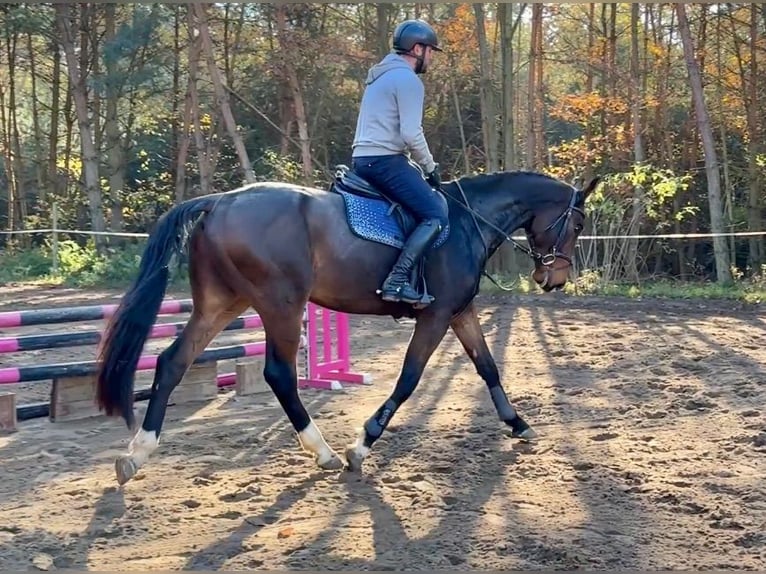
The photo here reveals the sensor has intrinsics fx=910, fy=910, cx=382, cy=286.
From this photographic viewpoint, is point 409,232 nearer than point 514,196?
Yes

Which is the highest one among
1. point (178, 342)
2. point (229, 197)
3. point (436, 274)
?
point (229, 197)

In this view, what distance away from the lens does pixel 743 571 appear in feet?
12.6

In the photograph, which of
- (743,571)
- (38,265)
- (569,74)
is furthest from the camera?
(569,74)

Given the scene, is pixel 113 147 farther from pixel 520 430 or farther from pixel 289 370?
pixel 520 430

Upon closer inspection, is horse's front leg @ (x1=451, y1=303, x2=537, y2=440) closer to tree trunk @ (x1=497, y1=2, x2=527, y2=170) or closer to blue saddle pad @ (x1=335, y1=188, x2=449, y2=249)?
blue saddle pad @ (x1=335, y1=188, x2=449, y2=249)

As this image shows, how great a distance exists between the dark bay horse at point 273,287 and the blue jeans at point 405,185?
0.25m

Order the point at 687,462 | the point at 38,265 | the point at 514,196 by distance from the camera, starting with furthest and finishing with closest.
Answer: the point at 38,265
the point at 514,196
the point at 687,462

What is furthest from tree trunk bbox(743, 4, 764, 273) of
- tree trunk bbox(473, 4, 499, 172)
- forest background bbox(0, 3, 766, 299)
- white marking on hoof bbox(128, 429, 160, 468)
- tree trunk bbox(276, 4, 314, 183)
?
white marking on hoof bbox(128, 429, 160, 468)

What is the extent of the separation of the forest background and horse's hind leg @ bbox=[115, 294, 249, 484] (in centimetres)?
1030

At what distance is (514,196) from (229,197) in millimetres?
2065

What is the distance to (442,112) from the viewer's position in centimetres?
2425

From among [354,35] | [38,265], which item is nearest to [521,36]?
[354,35]

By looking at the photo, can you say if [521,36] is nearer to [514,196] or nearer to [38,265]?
[38,265]

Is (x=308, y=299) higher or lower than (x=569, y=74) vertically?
lower
